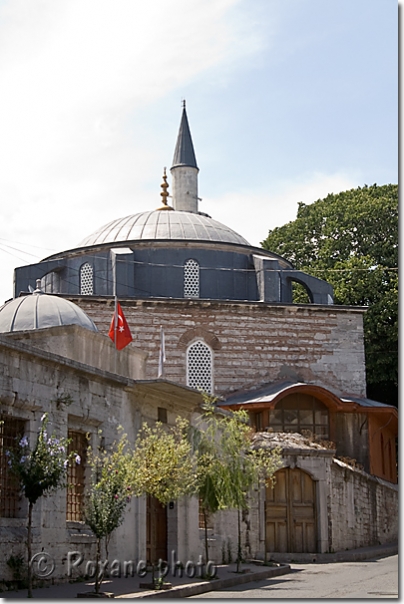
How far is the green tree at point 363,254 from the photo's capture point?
124ft

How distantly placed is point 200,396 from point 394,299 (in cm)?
1985

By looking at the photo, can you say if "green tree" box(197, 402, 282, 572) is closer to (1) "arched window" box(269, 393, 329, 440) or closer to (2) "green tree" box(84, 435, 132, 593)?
(2) "green tree" box(84, 435, 132, 593)

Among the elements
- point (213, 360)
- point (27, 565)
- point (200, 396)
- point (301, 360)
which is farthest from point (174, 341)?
point (27, 565)

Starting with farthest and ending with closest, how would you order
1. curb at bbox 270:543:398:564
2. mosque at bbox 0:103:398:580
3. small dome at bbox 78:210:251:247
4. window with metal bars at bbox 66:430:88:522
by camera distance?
small dome at bbox 78:210:251:247
mosque at bbox 0:103:398:580
curb at bbox 270:543:398:564
window with metal bars at bbox 66:430:88:522

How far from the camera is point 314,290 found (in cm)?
3469

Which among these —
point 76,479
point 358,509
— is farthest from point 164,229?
point 76,479

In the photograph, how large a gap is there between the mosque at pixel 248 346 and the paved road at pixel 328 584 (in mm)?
2866

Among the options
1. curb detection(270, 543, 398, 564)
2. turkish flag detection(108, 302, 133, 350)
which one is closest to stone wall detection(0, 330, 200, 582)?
turkish flag detection(108, 302, 133, 350)

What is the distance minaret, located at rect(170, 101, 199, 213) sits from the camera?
1524 inches

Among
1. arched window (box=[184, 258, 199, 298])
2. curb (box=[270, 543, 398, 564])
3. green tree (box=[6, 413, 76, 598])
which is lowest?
curb (box=[270, 543, 398, 564])

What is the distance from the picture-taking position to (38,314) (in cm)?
2045

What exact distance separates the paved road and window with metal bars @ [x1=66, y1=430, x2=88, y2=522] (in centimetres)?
275

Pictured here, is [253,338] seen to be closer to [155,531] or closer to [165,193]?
[165,193]

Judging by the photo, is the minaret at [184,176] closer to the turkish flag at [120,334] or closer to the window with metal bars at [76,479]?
the turkish flag at [120,334]
